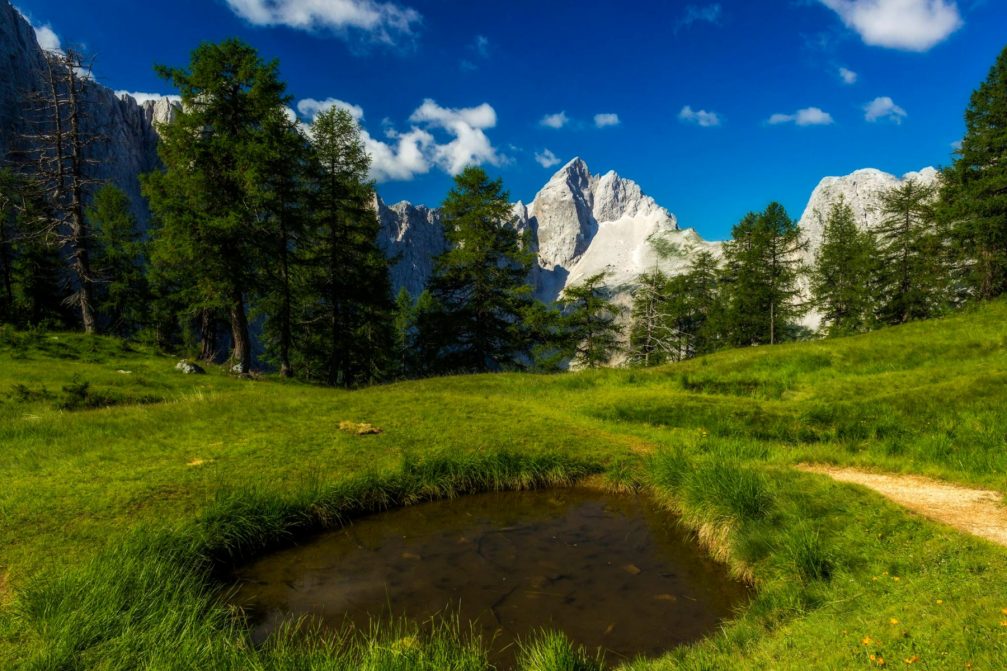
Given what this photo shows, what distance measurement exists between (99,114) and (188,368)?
112 m

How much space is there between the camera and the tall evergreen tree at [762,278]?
196 ft

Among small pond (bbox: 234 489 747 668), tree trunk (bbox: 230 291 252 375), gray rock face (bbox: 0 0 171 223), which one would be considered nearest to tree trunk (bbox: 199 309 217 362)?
tree trunk (bbox: 230 291 252 375)

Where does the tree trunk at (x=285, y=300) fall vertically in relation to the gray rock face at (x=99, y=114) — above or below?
below

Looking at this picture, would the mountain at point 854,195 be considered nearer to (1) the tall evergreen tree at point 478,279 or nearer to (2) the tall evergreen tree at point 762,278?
(2) the tall evergreen tree at point 762,278

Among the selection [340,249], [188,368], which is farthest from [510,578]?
[340,249]

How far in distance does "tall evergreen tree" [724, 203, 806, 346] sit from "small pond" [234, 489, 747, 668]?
5752 cm

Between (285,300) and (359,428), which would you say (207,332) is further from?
(359,428)

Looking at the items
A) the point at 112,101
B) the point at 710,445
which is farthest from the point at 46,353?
the point at 112,101

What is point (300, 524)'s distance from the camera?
9.27m

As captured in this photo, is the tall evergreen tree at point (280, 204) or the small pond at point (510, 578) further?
the tall evergreen tree at point (280, 204)

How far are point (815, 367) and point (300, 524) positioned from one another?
22824mm

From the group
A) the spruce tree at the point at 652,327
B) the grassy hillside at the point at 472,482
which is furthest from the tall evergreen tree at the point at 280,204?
the spruce tree at the point at 652,327

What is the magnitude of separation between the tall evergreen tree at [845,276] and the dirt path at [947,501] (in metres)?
57.0

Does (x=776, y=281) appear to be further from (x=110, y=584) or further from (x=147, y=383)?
(x=110, y=584)
